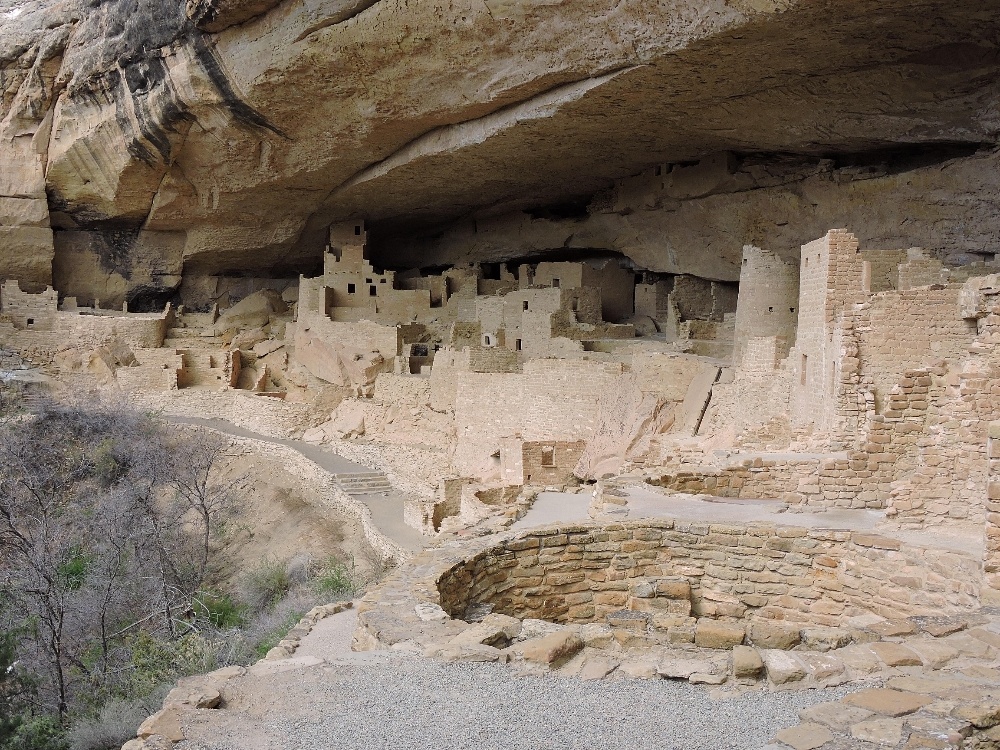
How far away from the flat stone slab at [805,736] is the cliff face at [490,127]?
1038 centimetres

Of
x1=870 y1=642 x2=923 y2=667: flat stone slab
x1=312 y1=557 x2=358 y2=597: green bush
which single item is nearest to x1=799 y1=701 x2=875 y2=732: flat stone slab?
x1=870 y1=642 x2=923 y2=667: flat stone slab

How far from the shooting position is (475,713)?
320cm

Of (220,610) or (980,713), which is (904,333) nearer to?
(980,713)

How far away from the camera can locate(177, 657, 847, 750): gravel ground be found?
2.97 metres

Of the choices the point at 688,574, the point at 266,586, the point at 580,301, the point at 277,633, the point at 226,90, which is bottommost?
the point at 266,586

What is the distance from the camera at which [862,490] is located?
22.9 feet

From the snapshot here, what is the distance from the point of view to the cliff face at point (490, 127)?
42.0ft

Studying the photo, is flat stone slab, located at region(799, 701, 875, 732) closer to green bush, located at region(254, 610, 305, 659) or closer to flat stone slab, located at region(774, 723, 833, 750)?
flat stone slab, located at region(774, 723, 833, 750)

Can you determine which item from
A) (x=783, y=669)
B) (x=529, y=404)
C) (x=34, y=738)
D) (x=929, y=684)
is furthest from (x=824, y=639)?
(x=529, y=404)

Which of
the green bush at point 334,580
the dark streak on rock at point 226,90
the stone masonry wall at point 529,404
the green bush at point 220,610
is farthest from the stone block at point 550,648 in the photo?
the dark streak on rock at point 226,90

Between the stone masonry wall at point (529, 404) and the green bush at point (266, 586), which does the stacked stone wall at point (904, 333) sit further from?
the green bush at point (266, 586)

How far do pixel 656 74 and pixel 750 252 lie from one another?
11.9 ft

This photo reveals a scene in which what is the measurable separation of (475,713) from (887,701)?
1533 millimetres

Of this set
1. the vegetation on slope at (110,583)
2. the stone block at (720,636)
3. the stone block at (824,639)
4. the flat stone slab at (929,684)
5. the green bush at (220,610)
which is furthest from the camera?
the green bush at (220,610)
